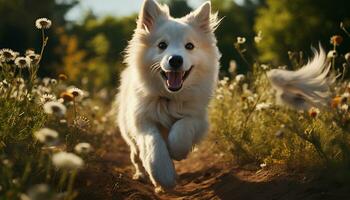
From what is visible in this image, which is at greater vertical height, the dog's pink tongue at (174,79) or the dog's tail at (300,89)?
the dog's pink tongue at (174,79)

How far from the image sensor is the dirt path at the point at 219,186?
4453 mm

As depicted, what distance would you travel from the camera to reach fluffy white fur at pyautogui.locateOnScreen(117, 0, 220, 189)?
17.6 ft

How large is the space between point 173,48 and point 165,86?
371 millimetres

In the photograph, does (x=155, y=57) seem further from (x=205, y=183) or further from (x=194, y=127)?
(x=205, y=183)

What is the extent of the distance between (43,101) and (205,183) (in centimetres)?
195

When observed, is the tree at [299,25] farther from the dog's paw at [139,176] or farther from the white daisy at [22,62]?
the white daisy at [22,62]

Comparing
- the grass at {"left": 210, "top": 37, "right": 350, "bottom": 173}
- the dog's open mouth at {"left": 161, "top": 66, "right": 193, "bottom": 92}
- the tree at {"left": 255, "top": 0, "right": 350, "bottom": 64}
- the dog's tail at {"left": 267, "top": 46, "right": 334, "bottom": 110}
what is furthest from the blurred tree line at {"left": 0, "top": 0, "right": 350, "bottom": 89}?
the dog's tail at {"left": 267, "top": 46, "right": 334, "bottom": 110}

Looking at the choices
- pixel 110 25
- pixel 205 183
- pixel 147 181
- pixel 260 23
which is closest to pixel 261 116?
pixel 205 183

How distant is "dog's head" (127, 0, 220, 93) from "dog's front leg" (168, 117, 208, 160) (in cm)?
35

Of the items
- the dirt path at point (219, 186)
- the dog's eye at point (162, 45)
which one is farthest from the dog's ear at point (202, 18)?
the dirt path at point (219, 186)

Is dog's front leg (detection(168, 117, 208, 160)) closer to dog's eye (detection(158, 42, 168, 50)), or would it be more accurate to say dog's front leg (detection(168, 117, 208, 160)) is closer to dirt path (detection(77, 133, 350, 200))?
dirt path (detection(77, 133, 350, 200))

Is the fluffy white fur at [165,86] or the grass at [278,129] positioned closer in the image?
the grass at [278,129]

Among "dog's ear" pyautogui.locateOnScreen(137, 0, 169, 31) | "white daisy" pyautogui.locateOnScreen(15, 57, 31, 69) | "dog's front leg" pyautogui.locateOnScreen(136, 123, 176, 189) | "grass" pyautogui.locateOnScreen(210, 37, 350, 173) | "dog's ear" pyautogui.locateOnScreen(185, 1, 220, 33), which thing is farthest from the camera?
"dog's ear" pyautogui.locateOnScreen(185, 1, 220, 33)

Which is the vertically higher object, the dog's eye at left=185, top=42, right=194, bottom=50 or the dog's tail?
the dog's eye at left=185, top=42, right=194, bottom=50
